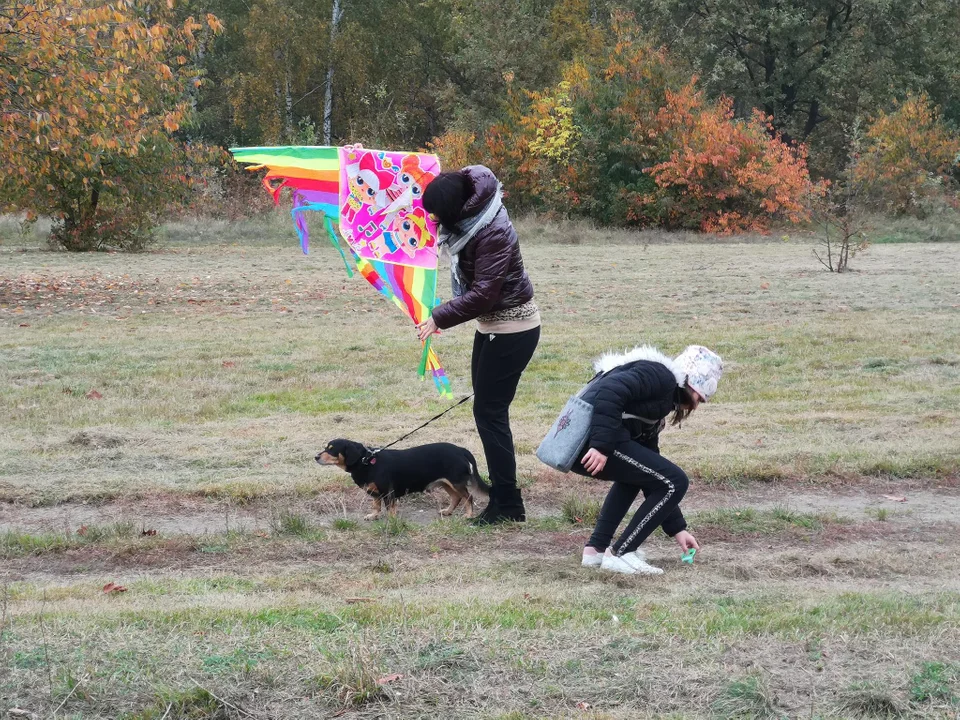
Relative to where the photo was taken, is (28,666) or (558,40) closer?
(28,666)

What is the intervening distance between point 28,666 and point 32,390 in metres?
7.81

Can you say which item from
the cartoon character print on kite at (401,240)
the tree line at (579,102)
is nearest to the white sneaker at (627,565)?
the cartoon character print on kite at (401,240)

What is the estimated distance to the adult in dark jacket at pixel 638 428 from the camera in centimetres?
569

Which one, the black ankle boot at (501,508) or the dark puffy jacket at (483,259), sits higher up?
the dark puffy jacket at (483,259)

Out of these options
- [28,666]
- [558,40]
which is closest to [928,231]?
[558,40]

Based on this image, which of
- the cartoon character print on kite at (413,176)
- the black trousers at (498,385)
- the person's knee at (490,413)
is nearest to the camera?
the black trousers at (498,385)

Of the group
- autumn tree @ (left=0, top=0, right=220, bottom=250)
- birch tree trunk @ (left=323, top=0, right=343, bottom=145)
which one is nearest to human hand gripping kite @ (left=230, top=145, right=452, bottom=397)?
autumn tree @ (left=0, top=0, right=220, bottom=250)

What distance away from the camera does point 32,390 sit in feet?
37.3

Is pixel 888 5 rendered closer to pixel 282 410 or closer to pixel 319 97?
pixel 319 97

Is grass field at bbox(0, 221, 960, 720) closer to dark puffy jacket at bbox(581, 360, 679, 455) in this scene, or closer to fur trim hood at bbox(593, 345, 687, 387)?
dark puffy jacket at bbox(581, 360, 679, 455)

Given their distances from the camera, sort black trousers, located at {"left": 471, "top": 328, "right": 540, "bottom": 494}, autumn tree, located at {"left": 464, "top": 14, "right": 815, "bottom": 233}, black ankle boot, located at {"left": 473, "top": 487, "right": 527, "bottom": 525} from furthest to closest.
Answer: autumn tree, located at {"left": 464, "top": 14, "right": 815, "bottom": 233}, black ankle boot, located at {"left": 473, "top": 487, "right": 527, "bottom": 525}, black trousers, located at {"left": 471, "top": 328, "right": 540, "bottom": 494}

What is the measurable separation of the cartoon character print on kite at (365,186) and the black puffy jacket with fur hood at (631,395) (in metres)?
2.10

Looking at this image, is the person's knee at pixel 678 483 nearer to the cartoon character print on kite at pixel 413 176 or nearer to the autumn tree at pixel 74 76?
the cartoon character print on kite at pixel 413 176

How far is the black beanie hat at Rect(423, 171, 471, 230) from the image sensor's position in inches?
247
